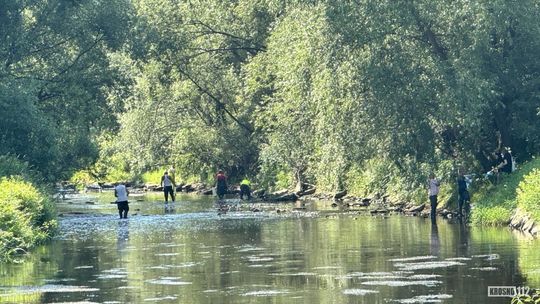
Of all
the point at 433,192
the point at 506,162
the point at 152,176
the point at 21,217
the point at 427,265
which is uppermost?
the point at 152,176

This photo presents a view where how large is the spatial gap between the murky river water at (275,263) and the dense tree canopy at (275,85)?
4.05 metres

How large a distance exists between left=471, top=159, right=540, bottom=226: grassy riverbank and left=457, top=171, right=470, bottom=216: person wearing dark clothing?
0.39m

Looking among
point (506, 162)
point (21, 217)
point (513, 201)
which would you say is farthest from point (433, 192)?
point (21, 217)

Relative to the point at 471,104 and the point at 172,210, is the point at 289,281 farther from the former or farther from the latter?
the point at 172,210

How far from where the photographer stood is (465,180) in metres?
44.1

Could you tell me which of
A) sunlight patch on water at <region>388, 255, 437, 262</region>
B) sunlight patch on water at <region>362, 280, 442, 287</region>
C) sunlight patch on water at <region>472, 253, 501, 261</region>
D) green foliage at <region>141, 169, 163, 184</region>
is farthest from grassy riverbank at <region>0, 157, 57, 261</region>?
green foliage at <region>141, 169, 163, 184</region>

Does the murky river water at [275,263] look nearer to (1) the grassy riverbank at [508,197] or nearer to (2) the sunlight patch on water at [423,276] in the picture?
Result: (2) the sunlight patch on water at [423,276]

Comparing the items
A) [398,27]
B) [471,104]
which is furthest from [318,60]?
[471,104]

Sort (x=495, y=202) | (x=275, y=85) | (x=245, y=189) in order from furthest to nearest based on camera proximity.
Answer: (x=245, y=189) → (x=275, y=85) → (x=495, y=202)

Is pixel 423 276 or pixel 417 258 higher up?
pixel 417 258

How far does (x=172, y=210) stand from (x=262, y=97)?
1455 cm

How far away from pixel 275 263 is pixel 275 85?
2995 cm

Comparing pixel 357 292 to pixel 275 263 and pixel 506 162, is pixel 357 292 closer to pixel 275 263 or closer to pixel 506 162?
pixel 275 263

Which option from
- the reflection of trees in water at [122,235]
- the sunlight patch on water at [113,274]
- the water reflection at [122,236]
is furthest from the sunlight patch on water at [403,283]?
the water reflection at [122,236]
